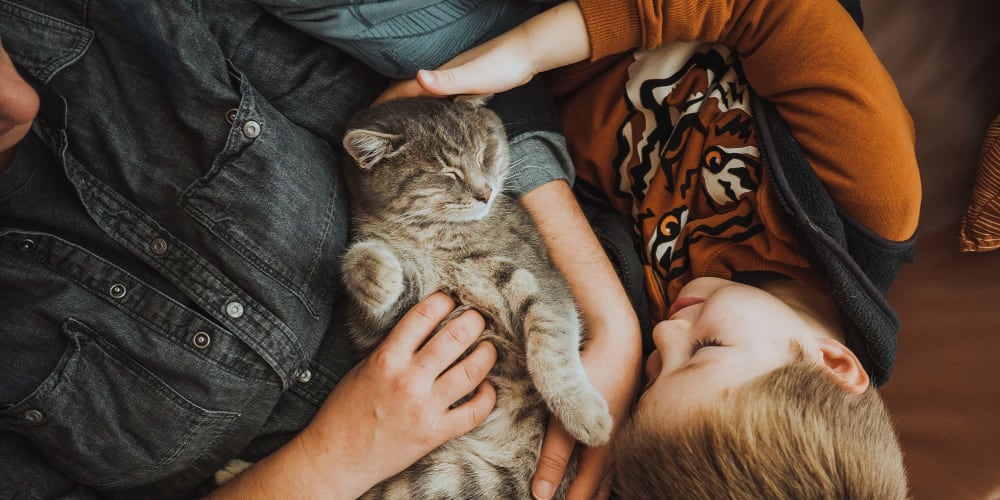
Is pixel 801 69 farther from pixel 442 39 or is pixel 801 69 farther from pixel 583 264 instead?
pixel 442 39

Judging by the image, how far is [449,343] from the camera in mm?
1222

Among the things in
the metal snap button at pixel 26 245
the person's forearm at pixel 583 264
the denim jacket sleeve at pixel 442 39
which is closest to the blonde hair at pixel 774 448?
the person's forearm at pixel 583 264

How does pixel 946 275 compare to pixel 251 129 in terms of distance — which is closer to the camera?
pixel 251 129

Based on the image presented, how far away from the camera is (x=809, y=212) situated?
124 centimetres

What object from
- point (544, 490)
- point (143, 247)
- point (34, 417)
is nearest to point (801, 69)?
point (544, 490)

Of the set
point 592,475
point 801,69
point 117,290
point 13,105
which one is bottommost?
point 592,475

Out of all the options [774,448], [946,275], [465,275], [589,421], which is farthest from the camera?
[946,275]

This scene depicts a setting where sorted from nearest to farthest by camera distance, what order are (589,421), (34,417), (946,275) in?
(34,417), (589,421), (946,275)

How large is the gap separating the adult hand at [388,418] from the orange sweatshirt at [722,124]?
1.97ft

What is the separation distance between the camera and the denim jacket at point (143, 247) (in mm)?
1104

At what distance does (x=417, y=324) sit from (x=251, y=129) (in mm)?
518

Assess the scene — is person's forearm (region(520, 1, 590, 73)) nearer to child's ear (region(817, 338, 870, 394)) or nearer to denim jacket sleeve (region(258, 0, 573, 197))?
denim jacket sleeve (region(258, 0, 573, 197))

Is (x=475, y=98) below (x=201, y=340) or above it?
above

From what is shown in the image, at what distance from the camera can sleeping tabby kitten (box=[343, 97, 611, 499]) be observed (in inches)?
47.8
